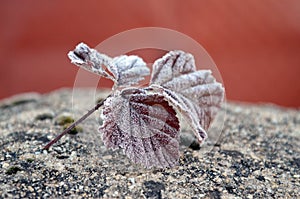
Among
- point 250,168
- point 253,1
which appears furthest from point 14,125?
point 253,1

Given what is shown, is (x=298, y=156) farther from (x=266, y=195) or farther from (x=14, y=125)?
(x=14, y=125)

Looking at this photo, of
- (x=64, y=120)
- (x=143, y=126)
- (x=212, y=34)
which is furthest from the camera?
(x=212, y=34)

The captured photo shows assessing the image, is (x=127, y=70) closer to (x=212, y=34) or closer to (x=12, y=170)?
(x=12, y=170)

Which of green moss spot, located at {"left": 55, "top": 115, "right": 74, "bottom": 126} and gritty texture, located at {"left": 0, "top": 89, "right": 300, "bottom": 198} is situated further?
green moss spot, located at {"left": 55, "top": 115, "right": 74, "bottom": 126}

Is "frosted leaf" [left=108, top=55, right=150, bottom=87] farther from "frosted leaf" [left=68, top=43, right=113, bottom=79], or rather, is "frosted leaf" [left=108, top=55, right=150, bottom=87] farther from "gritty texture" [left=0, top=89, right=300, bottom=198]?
"gritty texture" [left=0, top=89, right=300, bottom=198]

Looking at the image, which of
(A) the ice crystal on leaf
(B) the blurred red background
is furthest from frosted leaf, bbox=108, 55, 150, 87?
(B) the blurred red background

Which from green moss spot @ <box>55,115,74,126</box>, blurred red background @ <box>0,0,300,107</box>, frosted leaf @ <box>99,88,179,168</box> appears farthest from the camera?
blurred red background @ <box>0,0,300,107</box>

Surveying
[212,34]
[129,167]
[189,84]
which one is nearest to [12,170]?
[129,167]
